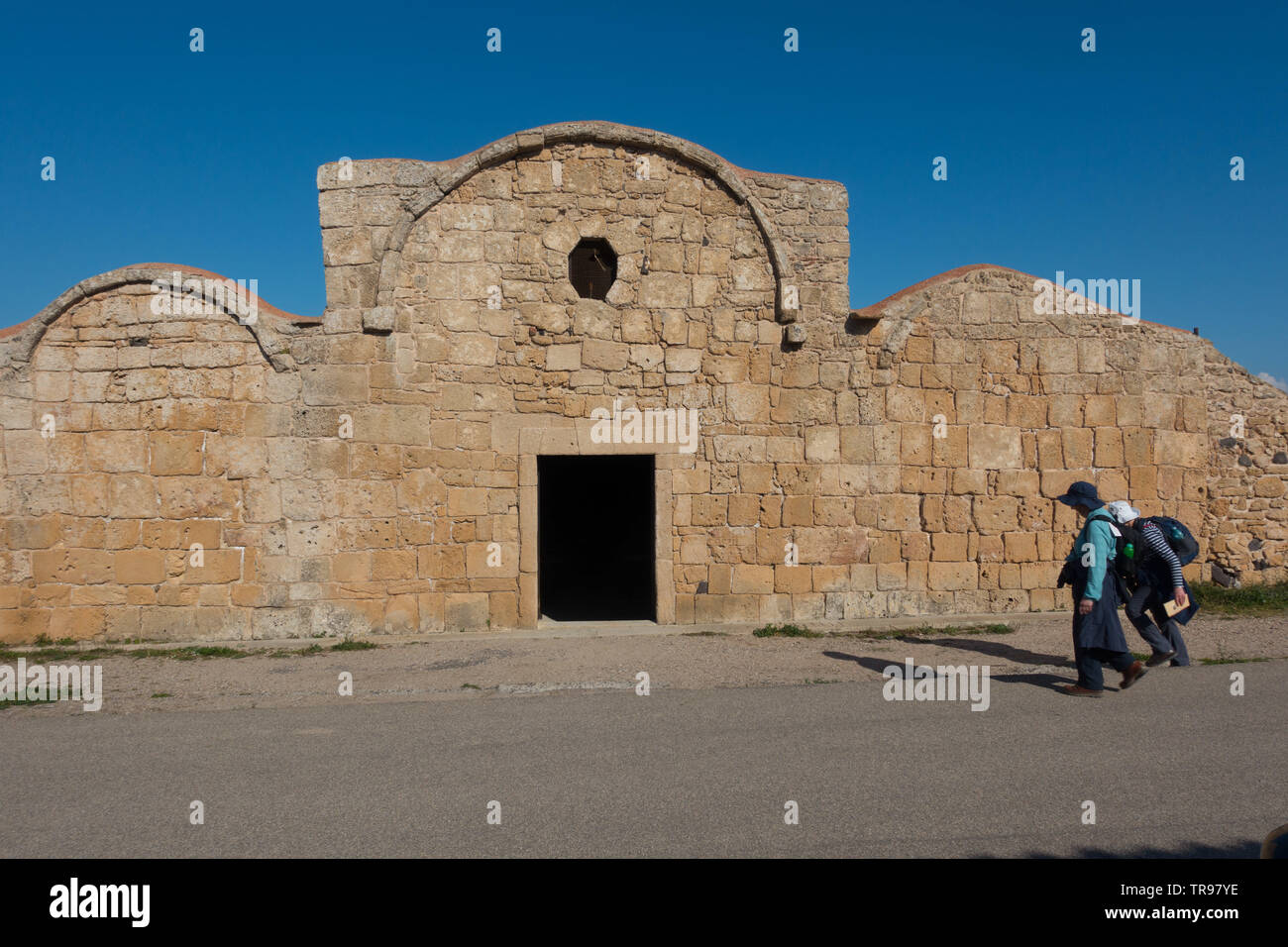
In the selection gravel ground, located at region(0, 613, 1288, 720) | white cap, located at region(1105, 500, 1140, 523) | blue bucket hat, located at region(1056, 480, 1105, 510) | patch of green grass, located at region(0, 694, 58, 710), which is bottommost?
patch of green grass, located at region(0, 694, 58, 710)

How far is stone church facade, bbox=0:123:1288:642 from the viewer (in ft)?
28.3

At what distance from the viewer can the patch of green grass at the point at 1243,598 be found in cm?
934

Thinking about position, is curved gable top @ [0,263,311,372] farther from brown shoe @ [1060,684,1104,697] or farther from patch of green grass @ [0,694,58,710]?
brown shoe @ [1060,684,1104,697]

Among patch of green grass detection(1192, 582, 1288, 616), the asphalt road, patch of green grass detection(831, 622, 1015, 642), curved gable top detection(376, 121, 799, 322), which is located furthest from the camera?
patch of green grass detection(1192, 582, 1288, 616)

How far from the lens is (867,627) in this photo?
29.0ft

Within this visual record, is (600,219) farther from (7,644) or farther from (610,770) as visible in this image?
(7,644)

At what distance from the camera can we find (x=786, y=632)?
8680 mm

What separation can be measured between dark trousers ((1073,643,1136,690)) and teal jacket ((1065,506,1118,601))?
41 centimetres

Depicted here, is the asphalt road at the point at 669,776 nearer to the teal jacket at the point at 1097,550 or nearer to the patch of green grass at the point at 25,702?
the patch of green grass at the point at 25,702

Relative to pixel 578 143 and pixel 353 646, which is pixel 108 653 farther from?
pixel 578 143

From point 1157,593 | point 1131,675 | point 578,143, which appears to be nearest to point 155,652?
point 578,143

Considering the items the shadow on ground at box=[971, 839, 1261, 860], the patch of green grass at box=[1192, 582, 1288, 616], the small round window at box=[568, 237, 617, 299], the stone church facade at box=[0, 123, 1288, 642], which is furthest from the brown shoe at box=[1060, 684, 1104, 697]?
the small round window at box=[568, 237, 617, 299]

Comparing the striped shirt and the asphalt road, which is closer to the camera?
the asphalt road
